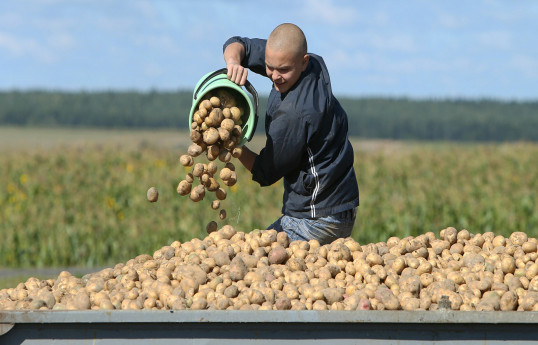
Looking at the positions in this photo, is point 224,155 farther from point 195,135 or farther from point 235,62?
point 235,62

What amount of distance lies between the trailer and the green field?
499 cm

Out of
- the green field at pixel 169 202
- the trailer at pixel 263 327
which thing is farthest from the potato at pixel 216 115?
the green field at pixel 169 202

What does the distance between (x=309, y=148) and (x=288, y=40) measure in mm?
675

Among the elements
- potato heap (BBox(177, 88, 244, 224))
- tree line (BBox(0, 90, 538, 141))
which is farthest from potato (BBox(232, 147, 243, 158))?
tree line (BBox(0, 90, 538, 141))

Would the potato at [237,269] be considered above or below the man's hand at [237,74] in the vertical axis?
below

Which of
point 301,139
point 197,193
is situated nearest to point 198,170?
point 197,193

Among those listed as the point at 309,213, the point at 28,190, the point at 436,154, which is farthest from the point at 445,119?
the point at 309,213

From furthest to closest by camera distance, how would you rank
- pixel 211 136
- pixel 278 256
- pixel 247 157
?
pixel 247 157 → pixel 211 136 → pixel 278 256

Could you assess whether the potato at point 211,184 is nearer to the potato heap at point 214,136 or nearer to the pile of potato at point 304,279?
the potato heap at point 214,136

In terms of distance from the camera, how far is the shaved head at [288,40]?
14.8ft

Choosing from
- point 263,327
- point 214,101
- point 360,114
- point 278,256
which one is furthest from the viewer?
point 360,114

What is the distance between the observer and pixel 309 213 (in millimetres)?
4848

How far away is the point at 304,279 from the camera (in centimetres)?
390

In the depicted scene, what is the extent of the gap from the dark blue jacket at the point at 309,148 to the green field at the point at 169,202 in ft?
11.6
